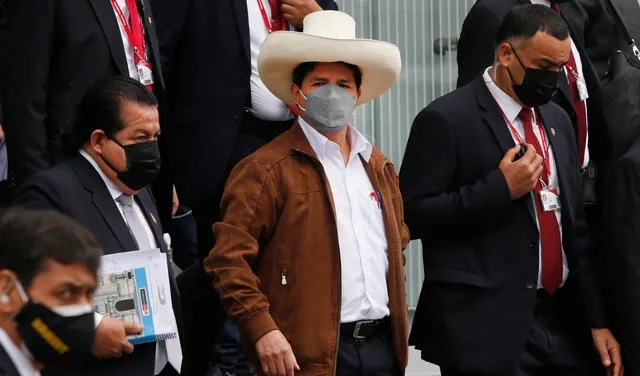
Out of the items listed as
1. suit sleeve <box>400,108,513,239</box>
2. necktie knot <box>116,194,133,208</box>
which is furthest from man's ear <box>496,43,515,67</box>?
necktie knot <box>116,194,133,208</box>

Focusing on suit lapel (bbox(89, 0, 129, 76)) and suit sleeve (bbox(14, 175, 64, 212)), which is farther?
suit lapel (bbox(89, 0, 129, 76))

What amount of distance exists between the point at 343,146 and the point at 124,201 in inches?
35.2

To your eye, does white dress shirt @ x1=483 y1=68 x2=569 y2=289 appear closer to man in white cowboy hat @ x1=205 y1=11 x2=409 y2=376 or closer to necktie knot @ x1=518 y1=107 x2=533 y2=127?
necktie knot @ x1=518 y1=107 x2=533 y2=127

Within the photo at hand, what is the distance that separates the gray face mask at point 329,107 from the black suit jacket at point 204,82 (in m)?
1.13

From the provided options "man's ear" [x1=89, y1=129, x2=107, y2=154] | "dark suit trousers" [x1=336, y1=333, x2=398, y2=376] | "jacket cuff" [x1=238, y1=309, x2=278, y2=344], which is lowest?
"dark suit trousers" [x1=336, y1=333, x2=398, y2=376]

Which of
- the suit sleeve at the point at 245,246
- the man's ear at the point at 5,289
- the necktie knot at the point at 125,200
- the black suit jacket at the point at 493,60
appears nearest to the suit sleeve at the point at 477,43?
the black suit jacket at the point at 493,60

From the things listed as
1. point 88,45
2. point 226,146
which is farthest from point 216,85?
point 88,45

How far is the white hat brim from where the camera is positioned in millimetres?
6680

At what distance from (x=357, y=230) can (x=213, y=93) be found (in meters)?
1.45

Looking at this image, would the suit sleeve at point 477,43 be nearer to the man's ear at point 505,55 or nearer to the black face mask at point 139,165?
the man's ear at point 505,55

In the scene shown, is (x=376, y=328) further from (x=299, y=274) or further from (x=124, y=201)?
(x=124, y=201)

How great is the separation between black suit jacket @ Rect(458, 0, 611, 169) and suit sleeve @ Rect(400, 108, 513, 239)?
83 centimetres

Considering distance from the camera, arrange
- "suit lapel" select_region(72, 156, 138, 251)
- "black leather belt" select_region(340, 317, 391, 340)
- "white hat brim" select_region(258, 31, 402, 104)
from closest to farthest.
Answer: "suit lapel" select_region(72, 156, 138, 251), "black leather belt" select_region(340, 317, 391, 340), "white hat brim" select_region(258, 31, 402, 104)

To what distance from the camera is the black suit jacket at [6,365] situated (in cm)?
463
